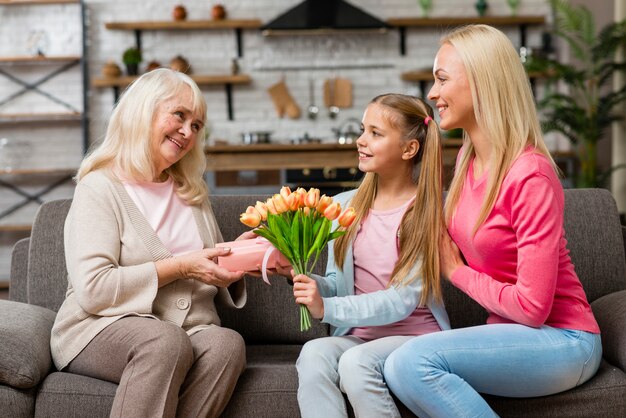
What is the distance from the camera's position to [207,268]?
7.24ft

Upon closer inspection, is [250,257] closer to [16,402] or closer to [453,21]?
[16,402]

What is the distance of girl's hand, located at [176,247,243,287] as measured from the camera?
7.22 feet

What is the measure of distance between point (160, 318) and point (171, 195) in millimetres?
385

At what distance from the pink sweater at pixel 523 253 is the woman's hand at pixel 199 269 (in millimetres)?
592

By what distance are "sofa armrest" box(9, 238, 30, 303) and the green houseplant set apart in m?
4.39

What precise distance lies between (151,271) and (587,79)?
4941 millimetres

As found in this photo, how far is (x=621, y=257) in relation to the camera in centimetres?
268

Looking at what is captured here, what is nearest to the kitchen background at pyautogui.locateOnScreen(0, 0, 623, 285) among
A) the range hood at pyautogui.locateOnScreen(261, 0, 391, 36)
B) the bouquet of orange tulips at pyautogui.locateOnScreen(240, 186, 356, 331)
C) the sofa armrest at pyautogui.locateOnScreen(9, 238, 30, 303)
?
the range hood at pyautogui.locateOnScreen(261, 0, 391, 36)

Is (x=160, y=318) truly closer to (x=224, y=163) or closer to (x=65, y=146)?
(x=224, y=163)

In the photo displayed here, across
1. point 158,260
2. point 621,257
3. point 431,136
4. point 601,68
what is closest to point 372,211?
point 431,136

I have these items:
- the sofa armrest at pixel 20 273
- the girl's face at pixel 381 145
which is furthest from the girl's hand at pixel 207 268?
the sofa armrest at pixel 20 273

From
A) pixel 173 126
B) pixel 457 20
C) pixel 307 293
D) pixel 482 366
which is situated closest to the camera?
pixel 482 366

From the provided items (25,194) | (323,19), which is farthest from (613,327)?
(25,194)

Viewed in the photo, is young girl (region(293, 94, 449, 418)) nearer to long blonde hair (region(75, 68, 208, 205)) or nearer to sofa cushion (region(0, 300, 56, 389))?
long blonde hair (region(75, 68, 208, 205))
